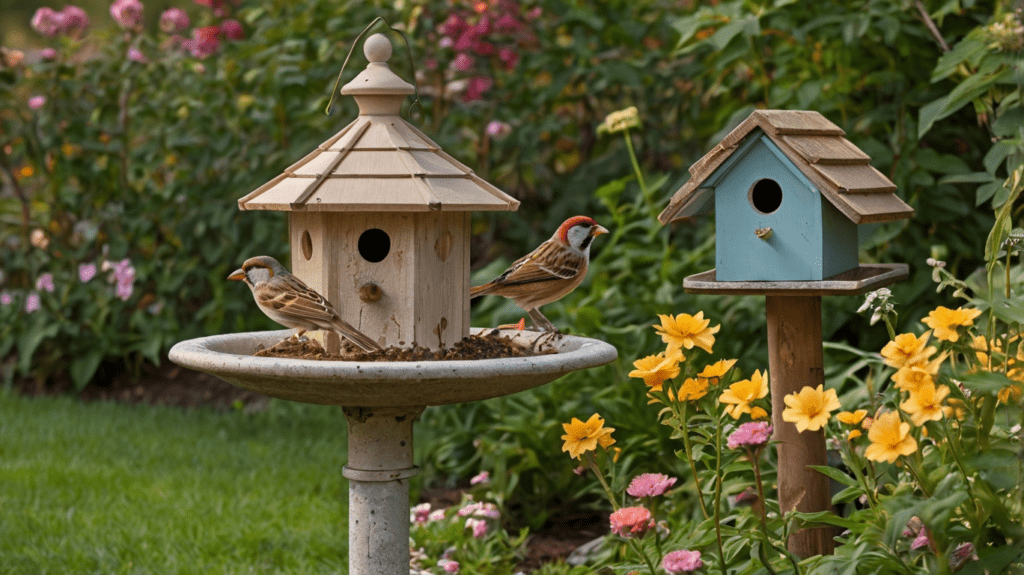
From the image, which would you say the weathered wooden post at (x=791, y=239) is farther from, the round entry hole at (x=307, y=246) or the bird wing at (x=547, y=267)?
the round entry hole at (x=307, y=246)

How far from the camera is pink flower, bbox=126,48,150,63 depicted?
6492 mm

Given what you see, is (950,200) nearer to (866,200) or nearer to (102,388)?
(866,200)

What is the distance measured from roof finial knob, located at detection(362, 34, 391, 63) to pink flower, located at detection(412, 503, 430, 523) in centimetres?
168

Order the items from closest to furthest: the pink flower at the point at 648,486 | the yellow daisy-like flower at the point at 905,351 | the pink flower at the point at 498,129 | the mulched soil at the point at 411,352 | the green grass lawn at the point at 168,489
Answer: the yellow daisy-like flower at the point at 905,351 → the pink flower at the point at 648,486 → the mulched soil at the point at 411,352 → the green grass lawn at the point at 168,489 → the pink flower at the point at 498,129

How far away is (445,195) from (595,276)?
7.59 ft

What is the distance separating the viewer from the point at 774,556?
8.48ft

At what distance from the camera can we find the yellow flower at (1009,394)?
6.74 ft

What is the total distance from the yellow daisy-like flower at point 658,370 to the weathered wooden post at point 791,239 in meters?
0.52

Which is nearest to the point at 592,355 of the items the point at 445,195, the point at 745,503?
the point at 445,195

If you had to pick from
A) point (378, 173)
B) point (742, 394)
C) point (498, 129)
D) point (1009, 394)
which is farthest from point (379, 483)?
point (498, 129)

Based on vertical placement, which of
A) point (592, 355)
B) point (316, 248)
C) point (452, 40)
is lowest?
point (592, 355)

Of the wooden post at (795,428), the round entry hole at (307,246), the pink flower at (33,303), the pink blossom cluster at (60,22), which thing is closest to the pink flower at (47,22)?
the pink blossom cluster at (60,22)

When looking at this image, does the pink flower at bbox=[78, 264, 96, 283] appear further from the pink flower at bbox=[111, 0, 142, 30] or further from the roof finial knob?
the roof finial knob

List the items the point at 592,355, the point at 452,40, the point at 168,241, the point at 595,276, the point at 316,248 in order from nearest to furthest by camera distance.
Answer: the point at 592,355 → the point at 316,248 → the point at 595,276 → the point at 452,40 → the point at 168,241
